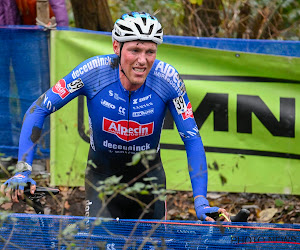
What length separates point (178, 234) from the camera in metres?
3.27

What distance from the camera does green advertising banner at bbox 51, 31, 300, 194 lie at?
6195 mm

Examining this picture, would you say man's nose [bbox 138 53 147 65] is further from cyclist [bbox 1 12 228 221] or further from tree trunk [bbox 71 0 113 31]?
tree trunk [bbox 71 0 113 31]

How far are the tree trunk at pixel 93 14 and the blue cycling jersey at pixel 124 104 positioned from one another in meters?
3.50

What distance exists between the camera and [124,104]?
411 cm

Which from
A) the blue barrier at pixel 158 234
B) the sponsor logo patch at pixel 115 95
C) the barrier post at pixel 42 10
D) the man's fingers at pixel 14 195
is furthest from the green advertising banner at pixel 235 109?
the blue barrier at pixel 158 234

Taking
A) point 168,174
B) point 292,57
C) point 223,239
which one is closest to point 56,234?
point 223,239

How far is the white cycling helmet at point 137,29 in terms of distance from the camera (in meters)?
3.89

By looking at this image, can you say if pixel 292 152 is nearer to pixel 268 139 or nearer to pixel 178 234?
pixel 268 139

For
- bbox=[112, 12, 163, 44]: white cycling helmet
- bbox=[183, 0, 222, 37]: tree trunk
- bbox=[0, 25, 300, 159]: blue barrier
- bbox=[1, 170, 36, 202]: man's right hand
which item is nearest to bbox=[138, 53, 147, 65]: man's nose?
bbox=[112, 12, 163, 44]: white cycling helmet

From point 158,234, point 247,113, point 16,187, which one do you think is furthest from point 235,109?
point 16,187

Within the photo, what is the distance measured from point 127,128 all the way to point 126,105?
0.54ft

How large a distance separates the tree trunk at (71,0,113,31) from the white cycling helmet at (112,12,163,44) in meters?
3.64

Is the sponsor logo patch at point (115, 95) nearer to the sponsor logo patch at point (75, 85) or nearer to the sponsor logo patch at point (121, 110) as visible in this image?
the sponsor logo patch at point (121, 110)

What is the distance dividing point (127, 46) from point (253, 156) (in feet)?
9.24
